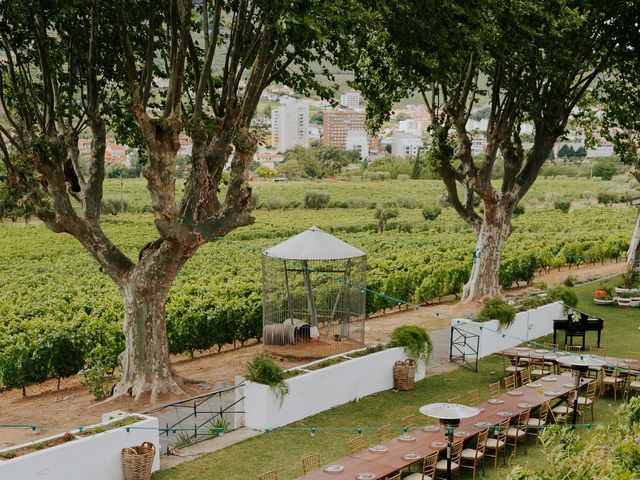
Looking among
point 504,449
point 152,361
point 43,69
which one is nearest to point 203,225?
point 152,361

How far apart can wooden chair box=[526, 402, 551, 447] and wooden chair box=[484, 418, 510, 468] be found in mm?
751

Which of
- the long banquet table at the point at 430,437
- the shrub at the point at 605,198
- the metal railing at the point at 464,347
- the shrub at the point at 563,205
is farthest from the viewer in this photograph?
the shrub at the point at 605,198

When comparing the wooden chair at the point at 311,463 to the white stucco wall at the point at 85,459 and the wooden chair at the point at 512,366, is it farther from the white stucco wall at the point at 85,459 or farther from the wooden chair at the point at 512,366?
the wooden chair at the point at 512,366

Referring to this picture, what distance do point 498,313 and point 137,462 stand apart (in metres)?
12.1

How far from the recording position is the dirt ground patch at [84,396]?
1625 cm

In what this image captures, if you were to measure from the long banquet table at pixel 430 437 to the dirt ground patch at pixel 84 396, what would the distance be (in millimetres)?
4690

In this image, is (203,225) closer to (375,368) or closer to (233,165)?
(233,165)

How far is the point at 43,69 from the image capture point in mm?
16625

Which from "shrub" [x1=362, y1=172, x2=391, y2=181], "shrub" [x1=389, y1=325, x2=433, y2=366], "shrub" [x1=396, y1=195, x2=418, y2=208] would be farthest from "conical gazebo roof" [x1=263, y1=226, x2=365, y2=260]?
"shrub" [x1=362, y1=172, x2=391, y2=181]

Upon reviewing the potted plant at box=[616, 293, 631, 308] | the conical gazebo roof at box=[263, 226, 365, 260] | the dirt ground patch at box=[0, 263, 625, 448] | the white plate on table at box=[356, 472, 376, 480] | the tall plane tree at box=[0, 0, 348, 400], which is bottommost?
the dirt ground patch at box=[0, 263, 625, 448]

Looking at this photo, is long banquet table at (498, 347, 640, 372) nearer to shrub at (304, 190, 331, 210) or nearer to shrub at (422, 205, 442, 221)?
shrub at (422, 205, 442, 221)

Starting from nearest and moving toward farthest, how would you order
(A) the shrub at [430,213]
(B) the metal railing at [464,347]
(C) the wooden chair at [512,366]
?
(C) the wooden chair at [512,366] < (B) the metal railing at [464,347] < (A) the shrub at [430,213]

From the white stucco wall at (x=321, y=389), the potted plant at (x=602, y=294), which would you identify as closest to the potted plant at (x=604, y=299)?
the potted plant at (x=602, y=294)

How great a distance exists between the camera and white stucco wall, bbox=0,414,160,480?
37.7 feet
